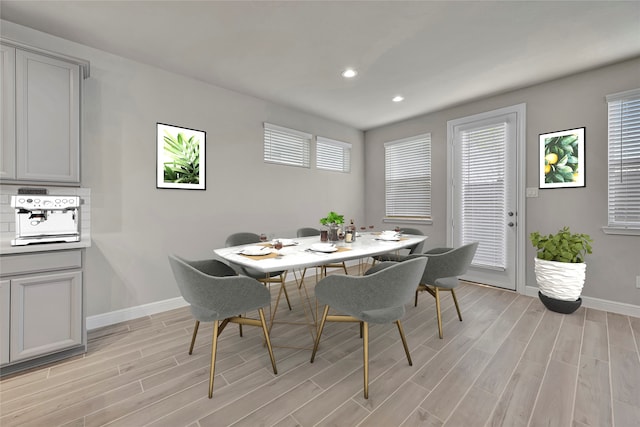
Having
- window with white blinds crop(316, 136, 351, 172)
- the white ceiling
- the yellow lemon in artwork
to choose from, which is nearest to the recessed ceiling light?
the white ceiling

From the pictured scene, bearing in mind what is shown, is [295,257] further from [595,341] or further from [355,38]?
[595,341]

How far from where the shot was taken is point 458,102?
3.93 m

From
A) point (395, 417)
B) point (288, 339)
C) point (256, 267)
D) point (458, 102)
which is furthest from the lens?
point (458, 102)

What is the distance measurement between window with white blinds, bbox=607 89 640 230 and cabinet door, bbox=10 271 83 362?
17.4 feet

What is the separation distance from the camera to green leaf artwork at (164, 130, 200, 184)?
304cm

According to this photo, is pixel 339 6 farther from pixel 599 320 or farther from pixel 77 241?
pixel 599 320

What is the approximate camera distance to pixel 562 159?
10.5 feet

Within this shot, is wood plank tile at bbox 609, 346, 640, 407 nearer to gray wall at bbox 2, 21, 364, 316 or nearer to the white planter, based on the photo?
the white planter

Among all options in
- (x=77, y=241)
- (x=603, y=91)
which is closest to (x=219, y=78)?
(x=77, y=241)

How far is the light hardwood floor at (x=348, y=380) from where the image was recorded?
1.49 m

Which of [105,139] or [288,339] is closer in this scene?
[288,339]

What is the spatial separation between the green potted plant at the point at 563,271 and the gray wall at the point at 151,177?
11.1 ft

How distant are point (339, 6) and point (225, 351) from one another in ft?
9.56

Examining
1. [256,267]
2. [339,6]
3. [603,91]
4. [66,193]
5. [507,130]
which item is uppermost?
[339,6]
